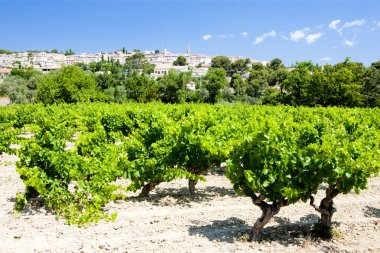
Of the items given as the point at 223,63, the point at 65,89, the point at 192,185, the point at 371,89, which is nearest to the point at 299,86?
the point at 371,89

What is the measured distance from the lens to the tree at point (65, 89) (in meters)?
44.9

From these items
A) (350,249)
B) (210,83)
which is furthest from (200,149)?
(210,83)

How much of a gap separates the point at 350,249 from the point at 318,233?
0.64 meters

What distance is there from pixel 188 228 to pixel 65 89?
42.2m

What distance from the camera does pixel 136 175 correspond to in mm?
8484

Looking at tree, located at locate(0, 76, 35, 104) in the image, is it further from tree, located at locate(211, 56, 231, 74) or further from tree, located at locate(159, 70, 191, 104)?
tree, located at locate(211, 56, 231, 74)

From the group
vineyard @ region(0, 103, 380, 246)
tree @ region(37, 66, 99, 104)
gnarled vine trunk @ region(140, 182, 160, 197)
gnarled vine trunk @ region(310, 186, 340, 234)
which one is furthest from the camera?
tree @ region(37, 66, 99, 104)

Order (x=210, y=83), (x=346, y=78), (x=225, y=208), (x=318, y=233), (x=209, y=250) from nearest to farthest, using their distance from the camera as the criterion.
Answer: (x=209, y=250) < (x=318, y=233) < (x=225, y=208) < (x=346, y=78) < (x=210, y=83)

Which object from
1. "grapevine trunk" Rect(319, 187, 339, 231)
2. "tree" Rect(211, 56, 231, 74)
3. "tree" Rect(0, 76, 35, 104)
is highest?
"tree" Rect(211, 56, 231, 74)

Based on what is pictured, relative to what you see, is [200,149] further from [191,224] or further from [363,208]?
[363,208]

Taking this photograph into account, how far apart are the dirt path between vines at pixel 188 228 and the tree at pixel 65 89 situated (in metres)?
37.8

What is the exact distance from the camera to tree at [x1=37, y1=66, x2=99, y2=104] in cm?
4491

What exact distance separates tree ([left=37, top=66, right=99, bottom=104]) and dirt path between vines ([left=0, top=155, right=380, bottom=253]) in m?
37.8

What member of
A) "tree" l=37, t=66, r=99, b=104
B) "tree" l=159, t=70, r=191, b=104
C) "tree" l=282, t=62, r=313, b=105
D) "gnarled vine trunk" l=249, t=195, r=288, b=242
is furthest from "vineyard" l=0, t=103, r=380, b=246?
"tree" l=159, t=70, r=191, b=104
